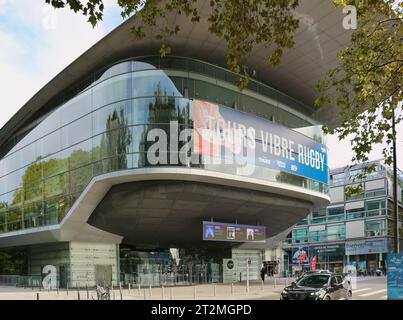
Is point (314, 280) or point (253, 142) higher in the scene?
point (253, 142)

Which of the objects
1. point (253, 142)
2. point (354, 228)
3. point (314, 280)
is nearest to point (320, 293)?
point (314, 280)

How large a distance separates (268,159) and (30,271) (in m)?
24.9

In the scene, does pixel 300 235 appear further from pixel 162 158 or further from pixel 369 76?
pixel 369 76

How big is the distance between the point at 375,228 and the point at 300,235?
17.7 m

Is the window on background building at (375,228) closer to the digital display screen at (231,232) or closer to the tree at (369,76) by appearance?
the digital display screen at (231,232)

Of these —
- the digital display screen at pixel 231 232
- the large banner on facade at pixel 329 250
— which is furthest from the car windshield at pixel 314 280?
the large banner on facade at pixel 329 250

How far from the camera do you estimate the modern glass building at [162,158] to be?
29.9m

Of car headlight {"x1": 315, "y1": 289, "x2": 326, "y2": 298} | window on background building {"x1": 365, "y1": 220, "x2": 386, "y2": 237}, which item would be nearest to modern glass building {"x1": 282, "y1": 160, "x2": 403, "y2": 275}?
window on background building {"x1": 365, "y1": 220, "x2": 386, "y2": 237}

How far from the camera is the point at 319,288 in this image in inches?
712

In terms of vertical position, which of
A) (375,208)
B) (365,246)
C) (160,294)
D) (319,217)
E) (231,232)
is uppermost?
(375,208)

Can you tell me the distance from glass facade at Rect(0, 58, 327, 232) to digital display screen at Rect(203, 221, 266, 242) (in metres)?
4.97

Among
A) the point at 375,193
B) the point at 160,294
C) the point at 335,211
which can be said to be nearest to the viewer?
the point at 160,294
